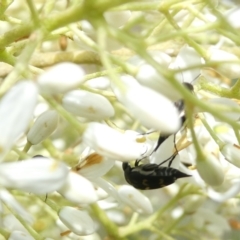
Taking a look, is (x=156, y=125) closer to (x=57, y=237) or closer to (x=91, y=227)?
(x=91, y=227)

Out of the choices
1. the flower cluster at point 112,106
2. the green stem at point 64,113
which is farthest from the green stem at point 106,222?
the green stem at point 64,113

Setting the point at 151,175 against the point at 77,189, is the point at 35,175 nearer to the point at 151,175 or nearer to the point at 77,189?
the point at 77,189

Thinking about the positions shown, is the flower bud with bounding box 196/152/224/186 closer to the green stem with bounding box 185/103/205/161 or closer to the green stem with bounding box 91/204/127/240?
the green stem with bounding box 185/103/205/161

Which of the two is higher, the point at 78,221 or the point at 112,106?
the point at 112,106

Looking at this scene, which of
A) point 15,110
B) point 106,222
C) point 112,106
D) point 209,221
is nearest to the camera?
point 15,110

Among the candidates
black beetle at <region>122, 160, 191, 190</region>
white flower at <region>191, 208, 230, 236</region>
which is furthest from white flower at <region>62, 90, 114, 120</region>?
white flower at <region>191, 208, 230, 236</region>

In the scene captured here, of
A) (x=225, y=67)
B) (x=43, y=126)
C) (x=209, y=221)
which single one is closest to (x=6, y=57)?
(x=43, y=126)

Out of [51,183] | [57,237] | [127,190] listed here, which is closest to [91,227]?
[127,190]
